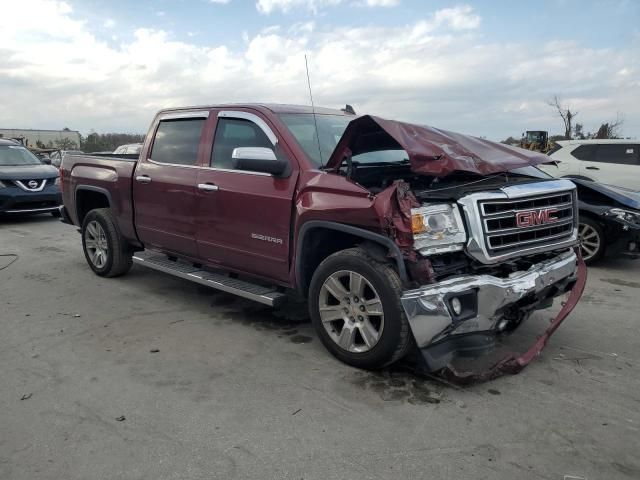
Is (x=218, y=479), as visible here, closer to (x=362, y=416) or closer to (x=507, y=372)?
(x=362, y=416)

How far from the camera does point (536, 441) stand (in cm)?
295

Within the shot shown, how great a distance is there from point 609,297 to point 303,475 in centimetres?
452

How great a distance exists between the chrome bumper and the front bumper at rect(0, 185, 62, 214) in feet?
32.0

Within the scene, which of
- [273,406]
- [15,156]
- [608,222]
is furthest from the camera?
[15,156]

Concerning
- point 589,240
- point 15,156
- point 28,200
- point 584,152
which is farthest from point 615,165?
point 15,156

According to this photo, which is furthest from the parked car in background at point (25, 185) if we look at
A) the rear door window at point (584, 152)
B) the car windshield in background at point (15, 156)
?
the rear door window at point (584, 152)

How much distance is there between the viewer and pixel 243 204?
4453 millimetres

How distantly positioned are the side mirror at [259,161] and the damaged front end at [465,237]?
0.45m

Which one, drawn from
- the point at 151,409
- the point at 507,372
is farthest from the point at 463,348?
the point at 151,409

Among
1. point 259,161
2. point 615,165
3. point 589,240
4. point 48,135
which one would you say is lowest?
point 589,240

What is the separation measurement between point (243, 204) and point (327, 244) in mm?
840

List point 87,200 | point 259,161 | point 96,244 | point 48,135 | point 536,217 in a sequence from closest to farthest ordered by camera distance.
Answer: point 536,217, point 259,161, point 96,244, point 87,200, point 48,135

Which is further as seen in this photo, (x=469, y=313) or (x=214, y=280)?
(x=214, y=280)

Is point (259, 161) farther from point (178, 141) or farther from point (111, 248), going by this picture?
point (111, 248)
